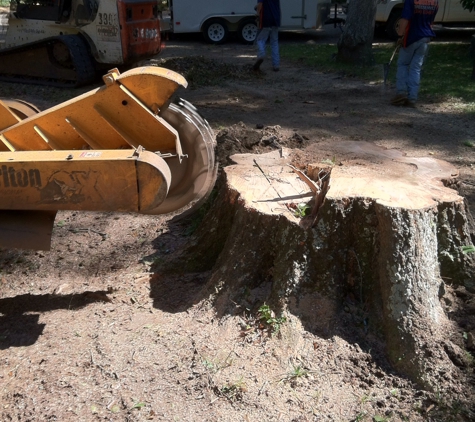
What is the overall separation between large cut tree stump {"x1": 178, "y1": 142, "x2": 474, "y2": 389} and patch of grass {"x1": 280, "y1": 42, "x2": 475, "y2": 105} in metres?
6.41

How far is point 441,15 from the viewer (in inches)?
665

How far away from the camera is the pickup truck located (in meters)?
16.8

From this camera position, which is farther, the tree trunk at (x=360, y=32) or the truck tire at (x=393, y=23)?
the truck tire at (x=393, y=23)

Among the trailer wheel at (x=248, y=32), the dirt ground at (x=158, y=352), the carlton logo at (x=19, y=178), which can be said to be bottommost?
the dirt ground at (x=158, y=352)

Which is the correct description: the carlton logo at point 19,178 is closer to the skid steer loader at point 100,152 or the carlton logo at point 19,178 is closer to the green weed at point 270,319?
the skid steer loader at point 100,152

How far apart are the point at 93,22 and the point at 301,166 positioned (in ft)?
25.7

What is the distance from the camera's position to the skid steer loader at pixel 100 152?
330cm

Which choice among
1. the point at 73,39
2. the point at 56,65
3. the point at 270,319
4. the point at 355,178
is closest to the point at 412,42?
the point at 73,39

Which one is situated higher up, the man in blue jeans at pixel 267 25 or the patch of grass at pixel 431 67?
the man in blue jeans at pixel 267 25

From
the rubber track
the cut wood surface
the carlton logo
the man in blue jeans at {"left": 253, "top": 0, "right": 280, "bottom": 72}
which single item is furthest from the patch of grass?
the carlton logo

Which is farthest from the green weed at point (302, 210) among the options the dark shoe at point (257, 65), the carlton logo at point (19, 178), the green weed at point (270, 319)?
→ the dark shoe at point (257, 65)

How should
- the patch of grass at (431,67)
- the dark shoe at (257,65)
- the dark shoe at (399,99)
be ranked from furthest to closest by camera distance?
the dark shoe at (257,65), the patch of grass at (431,67), the dark shoe at (399,99)

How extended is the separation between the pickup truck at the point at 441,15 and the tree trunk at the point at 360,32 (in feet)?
14.3

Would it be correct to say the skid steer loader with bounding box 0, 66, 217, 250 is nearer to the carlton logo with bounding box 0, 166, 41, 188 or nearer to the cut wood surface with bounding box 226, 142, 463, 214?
the carlton logo with bounding box 0, 166, 41, 188
